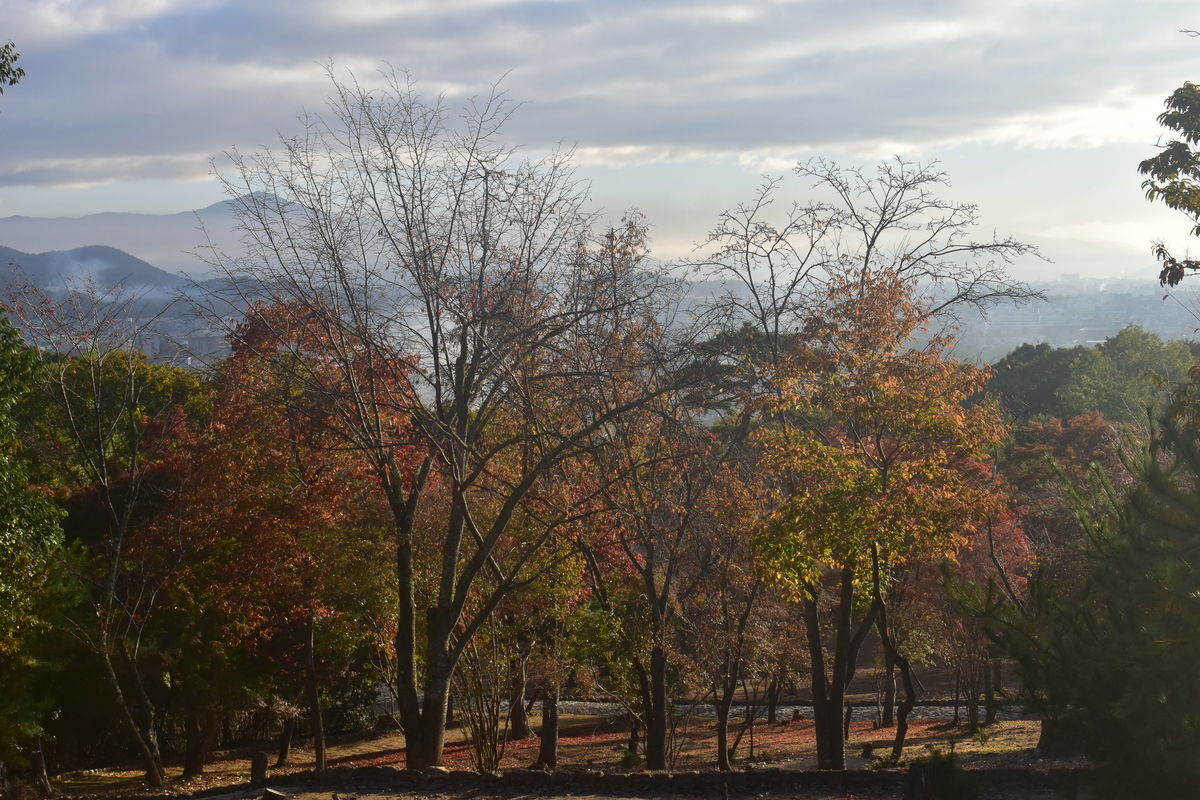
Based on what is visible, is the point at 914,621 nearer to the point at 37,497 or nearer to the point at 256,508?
the point at 256,508

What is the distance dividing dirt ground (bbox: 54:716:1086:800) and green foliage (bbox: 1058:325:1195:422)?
20.9 m

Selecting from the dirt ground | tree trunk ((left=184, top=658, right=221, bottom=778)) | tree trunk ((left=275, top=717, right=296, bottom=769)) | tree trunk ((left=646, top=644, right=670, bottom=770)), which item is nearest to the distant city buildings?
the dirt ground

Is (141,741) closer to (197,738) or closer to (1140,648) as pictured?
(197,738)

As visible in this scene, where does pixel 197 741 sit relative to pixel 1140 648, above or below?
below

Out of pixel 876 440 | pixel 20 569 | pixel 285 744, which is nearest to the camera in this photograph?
pixel 20 569

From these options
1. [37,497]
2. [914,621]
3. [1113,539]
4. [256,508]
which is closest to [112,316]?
[256,508]

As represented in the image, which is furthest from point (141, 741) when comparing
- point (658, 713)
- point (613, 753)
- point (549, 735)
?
point (613, 753)

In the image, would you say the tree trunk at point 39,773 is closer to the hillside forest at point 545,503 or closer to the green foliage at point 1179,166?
the hillside forest at point 545,503

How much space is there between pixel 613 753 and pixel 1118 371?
133 ft

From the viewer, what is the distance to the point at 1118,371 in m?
50.0

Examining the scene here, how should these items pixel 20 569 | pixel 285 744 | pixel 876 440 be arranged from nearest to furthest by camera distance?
1. pixel 20 569
2. pixel 876 440
3. pixel 285 744

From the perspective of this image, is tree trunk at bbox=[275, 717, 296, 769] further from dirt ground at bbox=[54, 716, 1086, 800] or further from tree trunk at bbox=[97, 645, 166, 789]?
tree trunk at bbox=[97, 645, 166, 789]

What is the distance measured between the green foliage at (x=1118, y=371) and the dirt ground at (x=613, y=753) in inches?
821

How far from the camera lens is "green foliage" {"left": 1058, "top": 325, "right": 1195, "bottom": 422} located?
44.9m
